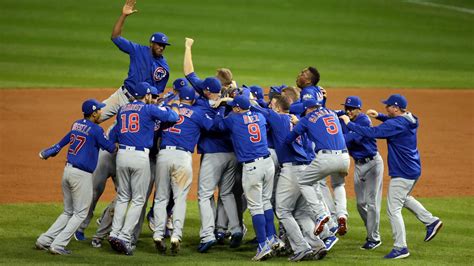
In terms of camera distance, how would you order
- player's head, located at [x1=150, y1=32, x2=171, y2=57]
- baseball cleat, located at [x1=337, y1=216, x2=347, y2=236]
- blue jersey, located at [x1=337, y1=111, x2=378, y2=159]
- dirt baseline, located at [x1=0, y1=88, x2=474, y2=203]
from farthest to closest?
dirt baseline, located at [x1=0, y1=88, x2=474, y2=203]
player's head, located at [x1=150, y1=32, x2=171, y2=57]
blue jersey, located at [x1=337, y1=111, x2=378, y2=159]
baseball cleat, located at [x1=337, y1=216, x2=347, y2=236]

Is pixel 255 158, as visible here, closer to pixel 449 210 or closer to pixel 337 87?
pixel 449 210

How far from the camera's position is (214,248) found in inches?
506

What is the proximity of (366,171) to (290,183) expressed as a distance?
1.34 m

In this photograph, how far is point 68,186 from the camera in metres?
12.1

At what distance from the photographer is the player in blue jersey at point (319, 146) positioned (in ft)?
39.5

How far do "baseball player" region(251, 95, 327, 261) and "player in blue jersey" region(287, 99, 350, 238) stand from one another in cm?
16

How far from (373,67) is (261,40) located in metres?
3.75

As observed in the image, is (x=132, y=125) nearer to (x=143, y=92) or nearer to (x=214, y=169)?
(x=143, y=92)

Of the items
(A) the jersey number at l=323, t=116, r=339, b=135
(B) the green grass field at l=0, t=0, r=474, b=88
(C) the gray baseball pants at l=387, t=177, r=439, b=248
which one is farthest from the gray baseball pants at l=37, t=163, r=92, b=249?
(B) the green grass field at l=0, t=0, r=474, b=88

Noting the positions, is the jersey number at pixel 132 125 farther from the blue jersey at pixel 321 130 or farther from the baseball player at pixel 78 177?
the blue jersey at pixel 321 130

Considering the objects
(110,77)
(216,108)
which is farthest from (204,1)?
A: (216,108)

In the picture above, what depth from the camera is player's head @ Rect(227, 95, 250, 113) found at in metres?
12.2

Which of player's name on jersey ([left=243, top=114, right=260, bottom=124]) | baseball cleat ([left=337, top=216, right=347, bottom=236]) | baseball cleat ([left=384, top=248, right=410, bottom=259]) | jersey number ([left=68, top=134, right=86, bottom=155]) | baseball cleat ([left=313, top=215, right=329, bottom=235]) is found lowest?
baseball cleat ([left=384, top=248, right=410, bottom=259])

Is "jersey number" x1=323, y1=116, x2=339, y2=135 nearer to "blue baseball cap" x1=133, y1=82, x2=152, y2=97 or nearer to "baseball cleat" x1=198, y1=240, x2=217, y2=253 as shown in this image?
"baseball cleat" x1=198, y1=240, x2=217, y2=253
